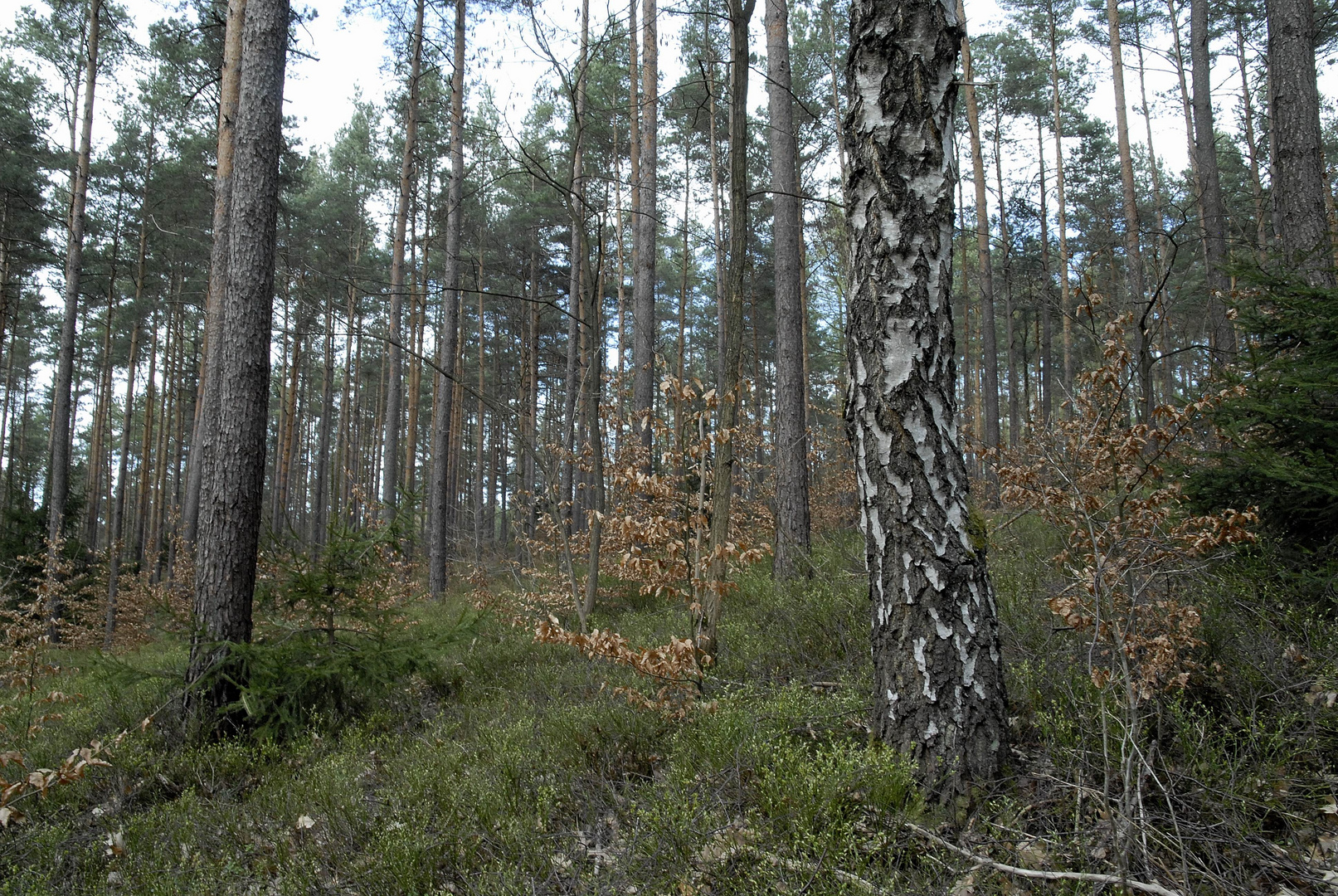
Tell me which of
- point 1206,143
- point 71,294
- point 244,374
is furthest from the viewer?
point 1206,143

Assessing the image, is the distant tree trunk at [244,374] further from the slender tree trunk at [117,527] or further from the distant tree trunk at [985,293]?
the distant tree trunk at [985,293]

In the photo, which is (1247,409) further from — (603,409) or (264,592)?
(264,592)

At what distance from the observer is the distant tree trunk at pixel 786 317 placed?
27.0 ft

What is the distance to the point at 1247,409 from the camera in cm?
405

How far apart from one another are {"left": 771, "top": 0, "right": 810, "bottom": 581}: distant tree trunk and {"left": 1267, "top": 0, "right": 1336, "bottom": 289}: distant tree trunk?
4.82 m

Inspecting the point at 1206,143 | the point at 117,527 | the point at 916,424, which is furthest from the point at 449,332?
the point at 1206,143

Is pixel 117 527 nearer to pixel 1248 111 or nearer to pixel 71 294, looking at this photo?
pixel 71 294

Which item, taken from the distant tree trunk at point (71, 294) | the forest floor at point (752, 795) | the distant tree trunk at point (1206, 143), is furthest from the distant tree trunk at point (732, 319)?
the distant tree trunk at point (71, 294)

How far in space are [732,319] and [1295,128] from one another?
669 centimetres

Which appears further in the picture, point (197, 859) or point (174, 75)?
point (174, 75)

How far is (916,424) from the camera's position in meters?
2.77

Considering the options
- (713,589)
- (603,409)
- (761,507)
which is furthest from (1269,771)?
(761,507)

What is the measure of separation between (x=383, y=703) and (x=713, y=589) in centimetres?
332

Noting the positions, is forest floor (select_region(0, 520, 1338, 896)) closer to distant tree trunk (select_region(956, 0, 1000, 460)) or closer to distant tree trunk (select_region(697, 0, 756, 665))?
distant tree trunk (select_region(697, 0, 756, 665))
